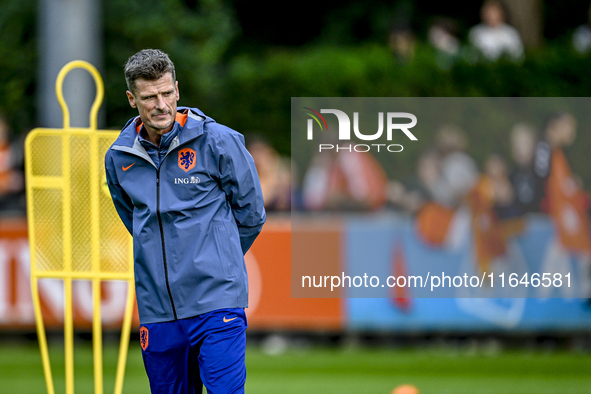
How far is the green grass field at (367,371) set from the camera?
362 inches

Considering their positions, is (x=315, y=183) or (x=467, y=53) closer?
(x=315, y=183)

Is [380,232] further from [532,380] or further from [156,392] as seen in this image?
[156,392]

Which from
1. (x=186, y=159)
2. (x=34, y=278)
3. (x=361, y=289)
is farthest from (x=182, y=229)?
(x=361, y=289)

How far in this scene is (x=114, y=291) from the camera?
432 inches

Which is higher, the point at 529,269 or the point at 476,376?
the point at 529,269

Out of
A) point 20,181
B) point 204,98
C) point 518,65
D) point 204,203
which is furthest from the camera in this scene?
point 204,98

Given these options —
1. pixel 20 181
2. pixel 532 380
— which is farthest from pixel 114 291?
pixel 532 380

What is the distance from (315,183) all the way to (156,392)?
749 centimetres

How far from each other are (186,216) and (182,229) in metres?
0.07

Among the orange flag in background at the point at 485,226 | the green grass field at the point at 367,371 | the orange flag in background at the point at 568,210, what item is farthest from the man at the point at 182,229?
the orange flag in background at the point at 568,210

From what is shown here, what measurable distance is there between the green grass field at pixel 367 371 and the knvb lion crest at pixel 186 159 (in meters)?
4.73

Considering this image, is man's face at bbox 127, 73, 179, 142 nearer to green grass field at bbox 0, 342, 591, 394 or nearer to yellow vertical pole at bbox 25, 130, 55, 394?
yellow vertical pole at bbox 25, 130, 55, 394

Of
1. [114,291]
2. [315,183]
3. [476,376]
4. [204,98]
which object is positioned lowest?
[476,376]

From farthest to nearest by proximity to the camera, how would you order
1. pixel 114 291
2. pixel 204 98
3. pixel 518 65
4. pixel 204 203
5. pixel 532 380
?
pixel 204 98 < pixel 518 65 < pixel 114 291 < pixel 532 380 < pixel 204 203
